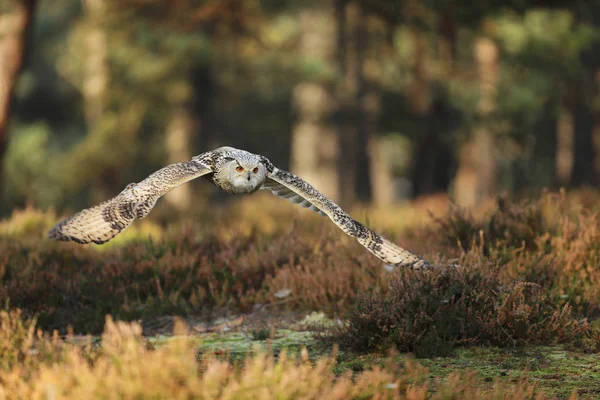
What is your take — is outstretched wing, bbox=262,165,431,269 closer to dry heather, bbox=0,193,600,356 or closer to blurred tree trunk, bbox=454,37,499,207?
dry heather, bbox=0,193,600,356

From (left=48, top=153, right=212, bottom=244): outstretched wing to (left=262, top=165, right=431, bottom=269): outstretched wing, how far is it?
79 cm

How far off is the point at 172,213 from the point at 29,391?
1020cm

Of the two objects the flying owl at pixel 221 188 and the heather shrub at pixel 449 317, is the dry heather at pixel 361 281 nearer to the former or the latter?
the heather shrub at pixel 449 317

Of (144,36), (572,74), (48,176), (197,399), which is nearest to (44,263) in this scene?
(197,399)

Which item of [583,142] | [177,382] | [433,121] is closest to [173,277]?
[177,382]

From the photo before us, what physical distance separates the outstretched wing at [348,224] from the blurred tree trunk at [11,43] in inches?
374

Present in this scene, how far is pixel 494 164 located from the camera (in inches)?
791

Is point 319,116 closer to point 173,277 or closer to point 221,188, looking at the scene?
point 173,277

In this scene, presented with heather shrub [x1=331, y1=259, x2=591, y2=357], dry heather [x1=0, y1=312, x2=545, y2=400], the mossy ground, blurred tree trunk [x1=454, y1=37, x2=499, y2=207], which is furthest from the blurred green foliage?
dry heather [x1=0, y1=312, x2=545, y2=400]

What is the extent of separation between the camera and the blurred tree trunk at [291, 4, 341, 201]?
1884 centimetres

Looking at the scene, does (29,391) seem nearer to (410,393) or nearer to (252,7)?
(410,393)

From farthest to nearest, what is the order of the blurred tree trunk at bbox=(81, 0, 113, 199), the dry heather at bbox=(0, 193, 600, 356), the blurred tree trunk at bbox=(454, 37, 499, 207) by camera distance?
the blurred tree trunk at bbox=(81, 0, 113, 199)
the blurred tree trunk at bbox=(454, 37, 499, 207)
the dry heather at bbox=(0, 193, 600, 356)

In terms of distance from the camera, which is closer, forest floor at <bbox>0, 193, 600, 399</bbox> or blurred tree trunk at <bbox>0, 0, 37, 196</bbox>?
forest floor at <bbox>0, 193, 600, 399</bbox>

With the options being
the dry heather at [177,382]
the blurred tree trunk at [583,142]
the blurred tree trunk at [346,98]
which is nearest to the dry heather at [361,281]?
the dry heather at [177,382]
